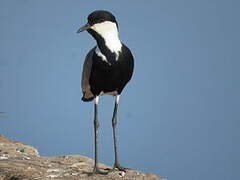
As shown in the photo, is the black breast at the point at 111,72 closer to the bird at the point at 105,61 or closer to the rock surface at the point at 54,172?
the bird at the point at 105,61

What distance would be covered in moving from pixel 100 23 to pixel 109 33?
26cm

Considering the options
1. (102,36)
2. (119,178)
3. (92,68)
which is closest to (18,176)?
(119,178)

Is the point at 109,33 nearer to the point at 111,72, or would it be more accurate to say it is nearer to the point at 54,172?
the point at 111,72

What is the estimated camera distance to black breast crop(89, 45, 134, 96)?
7.60 metres

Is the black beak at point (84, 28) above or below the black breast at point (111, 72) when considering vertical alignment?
above

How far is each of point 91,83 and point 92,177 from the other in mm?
1830

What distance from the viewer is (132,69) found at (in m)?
8.08

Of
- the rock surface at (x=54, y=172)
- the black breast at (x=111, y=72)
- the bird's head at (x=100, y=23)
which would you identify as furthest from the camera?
the black breast at (x=111, y=72)

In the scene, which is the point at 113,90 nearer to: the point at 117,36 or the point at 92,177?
the point at 117,36

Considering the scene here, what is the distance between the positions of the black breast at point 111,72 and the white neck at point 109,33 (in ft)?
0.69

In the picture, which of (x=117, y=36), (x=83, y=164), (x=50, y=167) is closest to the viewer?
(x=117, y=36)

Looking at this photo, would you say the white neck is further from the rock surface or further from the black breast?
the rock surface

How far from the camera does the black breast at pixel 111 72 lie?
7.60 m

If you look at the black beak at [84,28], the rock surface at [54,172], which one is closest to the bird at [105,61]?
the black beak at [84,28]
